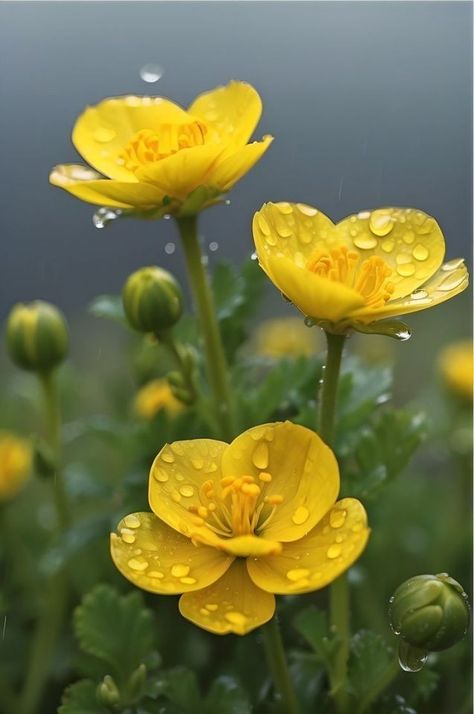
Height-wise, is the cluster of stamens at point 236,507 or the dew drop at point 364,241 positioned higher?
the dew drop at point 364,241

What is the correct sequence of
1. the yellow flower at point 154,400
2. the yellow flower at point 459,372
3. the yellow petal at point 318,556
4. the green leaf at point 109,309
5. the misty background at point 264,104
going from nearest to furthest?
1. the yellow petal at point 318,556
2. the green leaf at point 109,309
3. the yellow flower at point 154,400
4. the yellow flower at point 459,372
5. the misty background at point 264,104

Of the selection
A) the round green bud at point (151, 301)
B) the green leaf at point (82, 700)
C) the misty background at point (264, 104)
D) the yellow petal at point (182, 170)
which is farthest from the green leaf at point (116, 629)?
the misty background at point (264, 104)

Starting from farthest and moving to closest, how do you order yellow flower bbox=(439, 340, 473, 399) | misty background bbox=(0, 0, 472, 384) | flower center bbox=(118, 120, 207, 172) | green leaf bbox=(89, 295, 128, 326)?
misty background bbox=(0, 0, 472, 384) → yellow flower bbox=(439, 340, 473, 399) → green leaf bbox=(89, 295, 128, 326) → flower center bbox=(118, 120, 207, 172)

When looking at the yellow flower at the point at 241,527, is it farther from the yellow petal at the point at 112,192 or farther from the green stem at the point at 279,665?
the yellow petal at the point at 112,192

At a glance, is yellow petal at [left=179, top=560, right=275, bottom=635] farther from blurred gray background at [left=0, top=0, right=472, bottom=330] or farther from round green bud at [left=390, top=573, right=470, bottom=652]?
blurred gray background at [left=0, top=0, right=472, bottom=330]

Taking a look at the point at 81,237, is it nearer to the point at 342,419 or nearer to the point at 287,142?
the point at 287,142

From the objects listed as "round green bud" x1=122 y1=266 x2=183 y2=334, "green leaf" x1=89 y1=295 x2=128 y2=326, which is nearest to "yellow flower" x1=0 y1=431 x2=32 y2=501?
"green leaf" x1=89 y1=295 x2=128 y2=326

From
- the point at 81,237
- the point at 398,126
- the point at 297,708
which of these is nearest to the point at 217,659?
the point at 297,708
